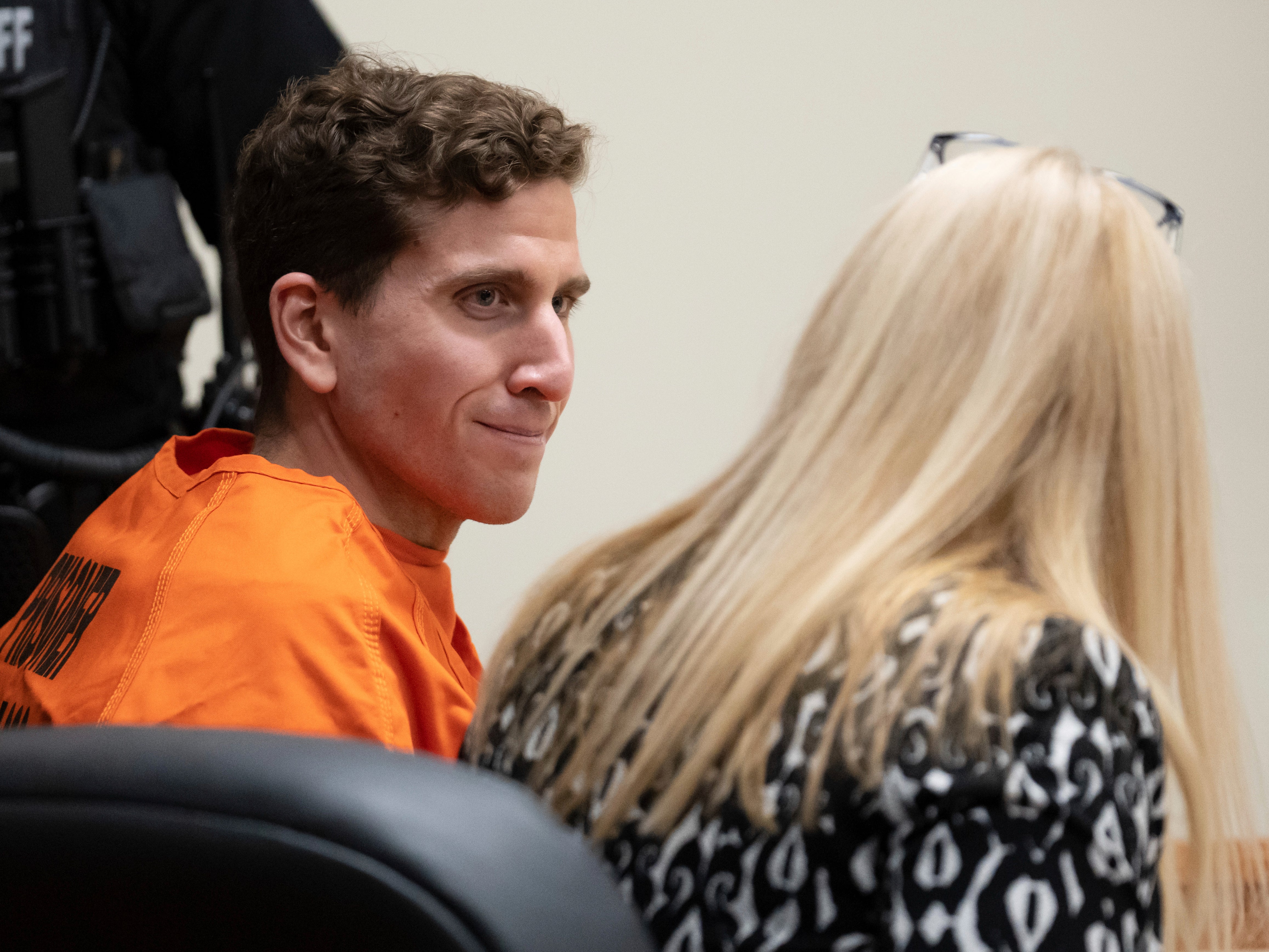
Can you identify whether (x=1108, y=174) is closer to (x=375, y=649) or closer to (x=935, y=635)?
Result: (x=935, y=635)

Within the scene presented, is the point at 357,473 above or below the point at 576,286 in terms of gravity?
below

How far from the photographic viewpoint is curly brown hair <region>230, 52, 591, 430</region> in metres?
0.87

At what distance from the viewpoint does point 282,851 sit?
29 cm

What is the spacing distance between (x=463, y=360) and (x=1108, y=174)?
41 cm

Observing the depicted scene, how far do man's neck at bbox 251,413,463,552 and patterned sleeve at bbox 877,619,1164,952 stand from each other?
495 millimetres

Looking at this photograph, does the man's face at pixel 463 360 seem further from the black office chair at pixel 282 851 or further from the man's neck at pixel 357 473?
the black office chair at pixel 282 851

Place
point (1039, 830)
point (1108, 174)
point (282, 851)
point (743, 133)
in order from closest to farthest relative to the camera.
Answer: point (282, 851)
point (1039, 830)
point (1108, 174)
point (743, 133)

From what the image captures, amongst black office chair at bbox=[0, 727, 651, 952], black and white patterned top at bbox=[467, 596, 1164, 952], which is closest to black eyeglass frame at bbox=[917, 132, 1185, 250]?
black and white patterned top at bbox=[467, 596, 1164, 952]

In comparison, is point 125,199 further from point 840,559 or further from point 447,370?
point 840,559

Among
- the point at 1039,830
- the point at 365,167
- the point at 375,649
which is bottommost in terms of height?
the point at 375,649

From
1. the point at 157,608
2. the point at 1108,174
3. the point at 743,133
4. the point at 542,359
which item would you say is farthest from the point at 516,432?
the point at 743,133

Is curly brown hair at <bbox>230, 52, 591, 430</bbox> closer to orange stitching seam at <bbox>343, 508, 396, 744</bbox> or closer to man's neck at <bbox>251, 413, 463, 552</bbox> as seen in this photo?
man's neck at <bbox>251, 413, 463, 552</bbox>

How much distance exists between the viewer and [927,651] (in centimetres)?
50

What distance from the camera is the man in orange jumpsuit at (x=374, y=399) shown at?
2.44ft
